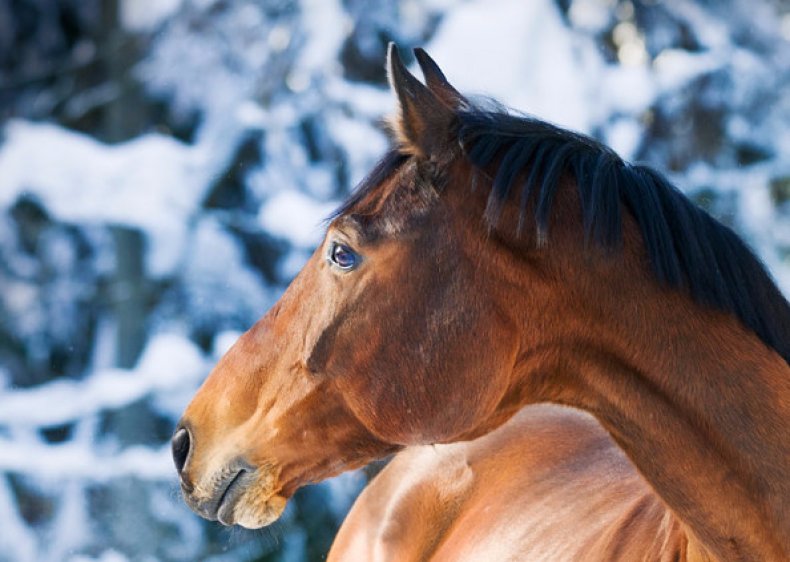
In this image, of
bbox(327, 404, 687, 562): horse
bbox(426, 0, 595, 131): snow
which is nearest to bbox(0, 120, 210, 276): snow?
bbox(426, 0, 595, 131): snow

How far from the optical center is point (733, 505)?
1379mm

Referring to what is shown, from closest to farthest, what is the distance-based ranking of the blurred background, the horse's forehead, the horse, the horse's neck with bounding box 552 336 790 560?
the horse's neck with bounding box 552 336 790 560 < the horse's forehead < the horse < the blurred background

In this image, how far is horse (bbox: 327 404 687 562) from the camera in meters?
1.95

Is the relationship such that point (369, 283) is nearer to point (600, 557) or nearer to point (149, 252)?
point (600, 557)

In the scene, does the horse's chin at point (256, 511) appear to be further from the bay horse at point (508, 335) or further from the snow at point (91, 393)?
the snow at point (91, 393)

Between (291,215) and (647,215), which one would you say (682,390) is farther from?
(291,215)

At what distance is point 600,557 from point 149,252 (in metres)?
3.04

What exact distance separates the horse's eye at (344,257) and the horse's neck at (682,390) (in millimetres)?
263

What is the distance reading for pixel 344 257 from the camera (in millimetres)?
1557

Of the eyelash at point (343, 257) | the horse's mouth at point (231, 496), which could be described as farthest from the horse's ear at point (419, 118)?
the horse's mouth at point (231, 496)

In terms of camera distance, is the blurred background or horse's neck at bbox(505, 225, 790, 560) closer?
horse's neck at bbox(505, 225, 790, 560)

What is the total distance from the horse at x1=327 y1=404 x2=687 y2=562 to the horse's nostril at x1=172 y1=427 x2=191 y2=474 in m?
0.72

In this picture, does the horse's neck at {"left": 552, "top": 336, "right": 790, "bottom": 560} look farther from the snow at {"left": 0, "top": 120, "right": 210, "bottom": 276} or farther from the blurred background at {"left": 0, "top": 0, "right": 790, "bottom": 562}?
the snow at {"left": 0, "top": 120, "right": 210, "bottom": 276}

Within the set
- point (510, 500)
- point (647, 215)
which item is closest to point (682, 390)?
point (647, 215)
